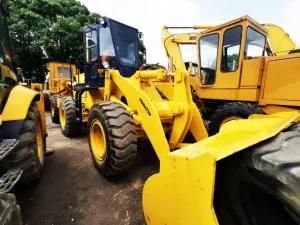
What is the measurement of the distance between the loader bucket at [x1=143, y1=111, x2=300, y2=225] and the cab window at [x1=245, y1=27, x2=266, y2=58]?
4000 mm

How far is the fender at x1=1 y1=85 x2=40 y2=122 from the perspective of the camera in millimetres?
2473

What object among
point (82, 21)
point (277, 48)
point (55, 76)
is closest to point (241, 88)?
point (277, 48)

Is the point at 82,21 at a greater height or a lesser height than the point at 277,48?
greater

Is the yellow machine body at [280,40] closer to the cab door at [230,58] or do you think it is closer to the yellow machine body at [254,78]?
the yellow machine body at [254,78]

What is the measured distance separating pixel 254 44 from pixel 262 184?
4.89 metres

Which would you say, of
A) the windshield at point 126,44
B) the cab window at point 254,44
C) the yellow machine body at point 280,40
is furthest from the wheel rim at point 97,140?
the yellow machine body at point 280,40

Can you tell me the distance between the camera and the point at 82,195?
3.26m

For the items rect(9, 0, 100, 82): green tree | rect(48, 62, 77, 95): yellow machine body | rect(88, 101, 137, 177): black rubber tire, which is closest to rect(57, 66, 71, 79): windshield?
rect(48, 62, 77, 95): yellow machine body

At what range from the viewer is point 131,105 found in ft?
12.4

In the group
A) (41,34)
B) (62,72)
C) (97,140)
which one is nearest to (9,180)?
(97,140)

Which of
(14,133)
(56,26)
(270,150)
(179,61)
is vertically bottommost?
(14,133)

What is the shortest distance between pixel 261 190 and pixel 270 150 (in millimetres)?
197

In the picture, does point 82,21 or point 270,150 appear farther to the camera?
point 82,21

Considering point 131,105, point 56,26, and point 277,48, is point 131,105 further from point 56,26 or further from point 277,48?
point 56,26
